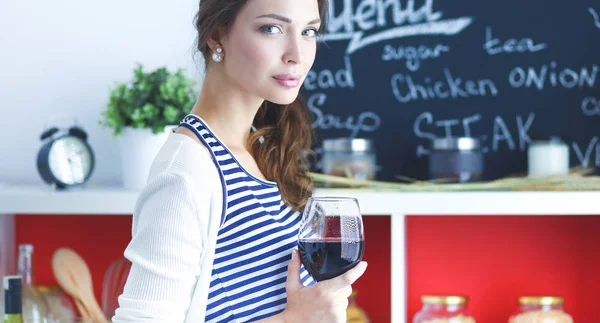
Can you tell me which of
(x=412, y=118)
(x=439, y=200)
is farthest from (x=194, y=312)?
(x=412, y=118)

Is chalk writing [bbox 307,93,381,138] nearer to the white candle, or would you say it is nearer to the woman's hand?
the white candle

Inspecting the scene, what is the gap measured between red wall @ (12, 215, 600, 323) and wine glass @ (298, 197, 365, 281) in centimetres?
99

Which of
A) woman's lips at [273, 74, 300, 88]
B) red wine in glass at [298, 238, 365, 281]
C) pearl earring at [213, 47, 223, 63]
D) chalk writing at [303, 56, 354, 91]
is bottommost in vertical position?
red wine in glass at [298, 238, 365, 281]

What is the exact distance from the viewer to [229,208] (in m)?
1.04

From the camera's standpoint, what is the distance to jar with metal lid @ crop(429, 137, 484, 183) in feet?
6.29

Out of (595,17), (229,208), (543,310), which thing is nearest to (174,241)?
(229,208)

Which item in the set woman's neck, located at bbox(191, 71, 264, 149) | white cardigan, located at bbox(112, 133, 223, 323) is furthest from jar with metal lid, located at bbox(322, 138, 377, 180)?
white cardigan, located at bbox(112, 133, 223, 323)

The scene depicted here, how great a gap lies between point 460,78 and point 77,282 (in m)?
1.09

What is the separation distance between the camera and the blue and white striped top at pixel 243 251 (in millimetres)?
1040

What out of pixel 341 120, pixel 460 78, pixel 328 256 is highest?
pixel 460 78

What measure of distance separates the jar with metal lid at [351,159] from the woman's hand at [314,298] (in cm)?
90

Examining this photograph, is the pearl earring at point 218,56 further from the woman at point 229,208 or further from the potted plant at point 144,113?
the potted plant at point 144,113

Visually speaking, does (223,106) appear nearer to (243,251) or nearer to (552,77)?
(243,251)

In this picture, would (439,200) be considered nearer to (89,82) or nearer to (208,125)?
(208,125)
